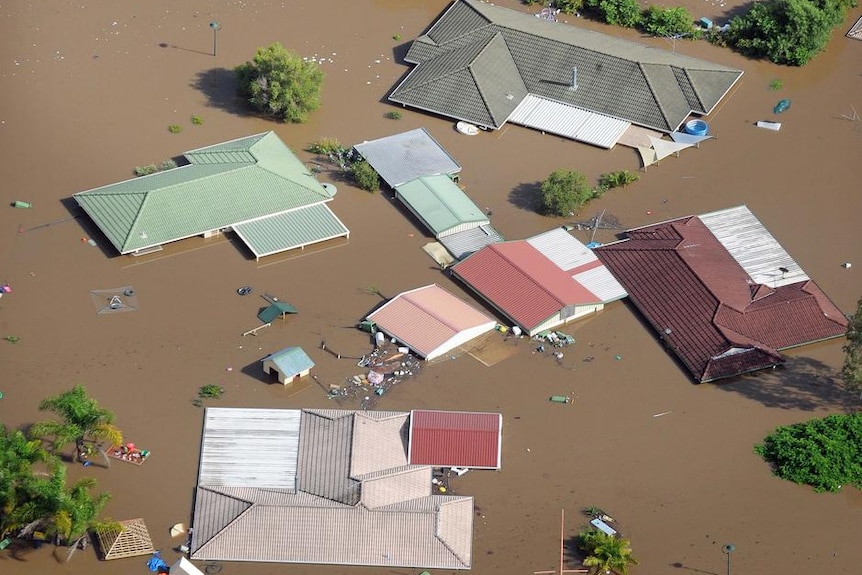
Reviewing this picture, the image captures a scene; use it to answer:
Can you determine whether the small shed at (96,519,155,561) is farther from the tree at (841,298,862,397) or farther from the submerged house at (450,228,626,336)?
the tree at (841,298,862,397)

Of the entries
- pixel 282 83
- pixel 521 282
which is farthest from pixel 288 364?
pixel 282 83

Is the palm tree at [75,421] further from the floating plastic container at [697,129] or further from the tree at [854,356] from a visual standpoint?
the floating plastic container at [697,129]

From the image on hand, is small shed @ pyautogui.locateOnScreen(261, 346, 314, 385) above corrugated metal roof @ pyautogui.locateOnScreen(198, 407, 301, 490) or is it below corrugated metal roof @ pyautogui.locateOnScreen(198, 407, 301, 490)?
above

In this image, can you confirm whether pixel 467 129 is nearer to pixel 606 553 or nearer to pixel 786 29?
pixel 786 29

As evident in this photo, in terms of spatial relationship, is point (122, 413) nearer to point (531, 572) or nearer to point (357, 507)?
point (357, 507)

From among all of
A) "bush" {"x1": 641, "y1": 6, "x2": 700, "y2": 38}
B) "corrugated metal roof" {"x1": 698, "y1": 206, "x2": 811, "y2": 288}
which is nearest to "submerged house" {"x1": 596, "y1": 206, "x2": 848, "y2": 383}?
"corrugated metal roof" {"x1": 698, "y1": 206, "x2": 811, "y2": 288}

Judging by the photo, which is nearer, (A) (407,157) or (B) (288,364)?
(B) (288,364)

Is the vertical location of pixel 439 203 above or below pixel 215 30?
below
